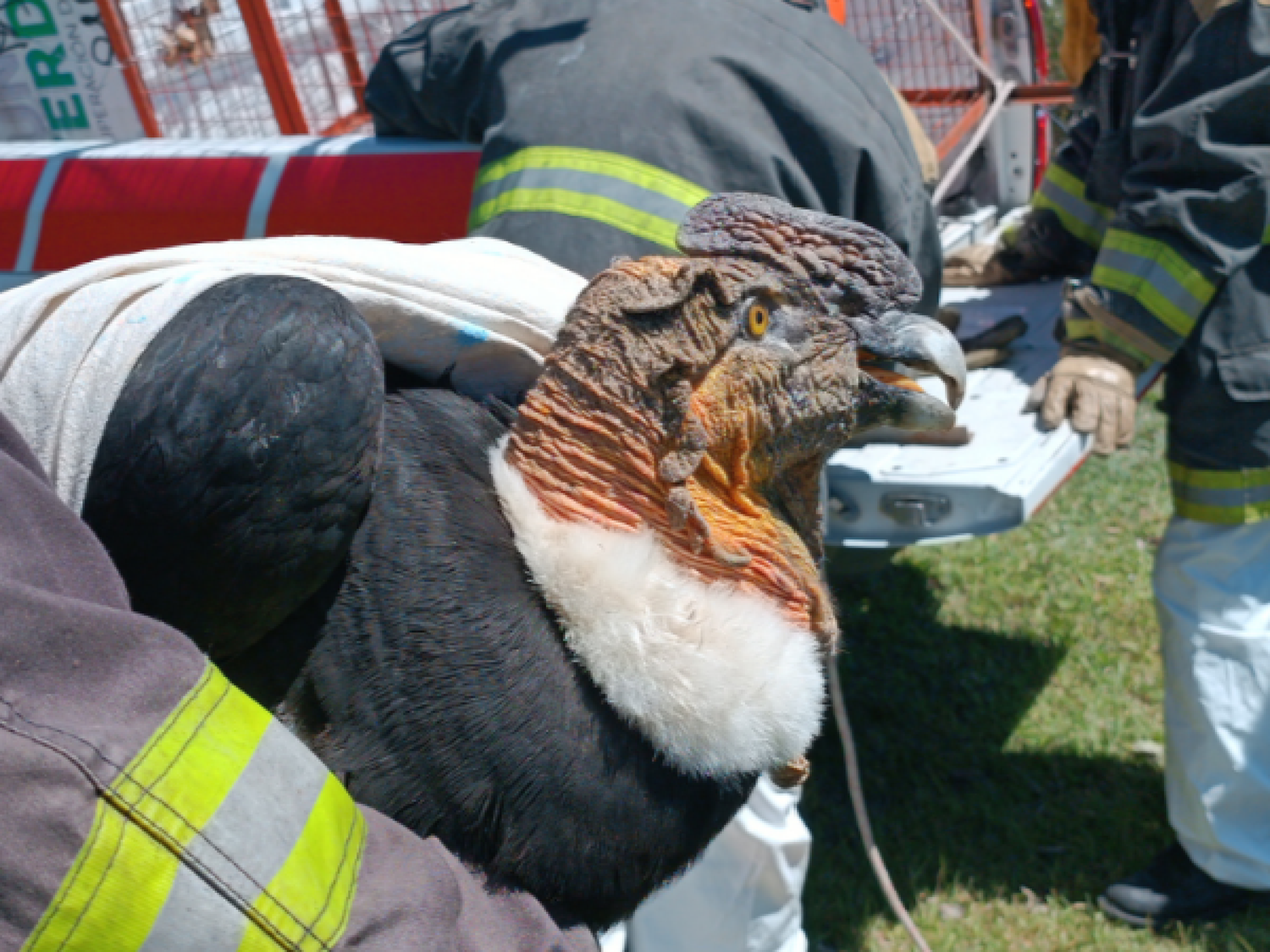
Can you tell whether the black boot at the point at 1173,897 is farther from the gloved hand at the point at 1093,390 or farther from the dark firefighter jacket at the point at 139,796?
the dark firefighter jacket at the point at 139,796

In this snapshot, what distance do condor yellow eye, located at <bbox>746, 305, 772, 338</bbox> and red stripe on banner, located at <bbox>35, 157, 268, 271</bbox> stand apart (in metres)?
2.05

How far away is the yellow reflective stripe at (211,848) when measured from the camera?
913 millimetres

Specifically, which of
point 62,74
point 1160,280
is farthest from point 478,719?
point 62,74

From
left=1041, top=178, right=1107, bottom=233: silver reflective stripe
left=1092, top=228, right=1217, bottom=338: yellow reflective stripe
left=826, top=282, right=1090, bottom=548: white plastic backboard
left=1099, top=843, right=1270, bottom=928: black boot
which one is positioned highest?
left=1092, top=228, right=1217, bottom=338: yellow reflective stripe

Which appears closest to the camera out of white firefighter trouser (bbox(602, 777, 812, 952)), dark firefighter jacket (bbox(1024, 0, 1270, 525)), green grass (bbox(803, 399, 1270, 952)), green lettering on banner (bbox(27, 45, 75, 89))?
white firefighter trouser (bbox(602, 777, 812, 952))

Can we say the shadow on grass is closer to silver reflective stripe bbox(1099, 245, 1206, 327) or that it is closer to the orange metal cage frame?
silver reflective stripe bbox(1099, 245, 1206, 327)

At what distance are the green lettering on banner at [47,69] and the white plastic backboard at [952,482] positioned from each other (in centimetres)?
286

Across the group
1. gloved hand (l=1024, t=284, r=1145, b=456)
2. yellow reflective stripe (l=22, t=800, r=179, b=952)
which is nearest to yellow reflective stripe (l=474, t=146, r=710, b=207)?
yellow reflective stripe (l=22, t=800, r=179, b=952)

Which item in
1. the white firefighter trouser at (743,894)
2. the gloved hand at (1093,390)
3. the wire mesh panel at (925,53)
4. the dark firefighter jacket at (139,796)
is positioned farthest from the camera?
the wire mesh panel at (925,53)

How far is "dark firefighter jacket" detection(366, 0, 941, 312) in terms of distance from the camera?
2.19 m

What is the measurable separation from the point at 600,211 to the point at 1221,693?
235 centimetres

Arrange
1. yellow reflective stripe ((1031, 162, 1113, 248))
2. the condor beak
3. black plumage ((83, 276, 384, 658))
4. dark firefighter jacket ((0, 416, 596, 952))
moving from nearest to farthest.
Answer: dark firefighter jacket ((0, 416, 596, 952)), black plumage ((83, 276, 384, 658)), the condor beak, yellow reflective stripe ((1031, 162, 1113, 248))

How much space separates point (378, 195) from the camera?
2977 millimetres

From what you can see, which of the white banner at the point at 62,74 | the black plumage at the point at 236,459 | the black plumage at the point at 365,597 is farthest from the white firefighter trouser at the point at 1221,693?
the white banner at the point at 62,74
